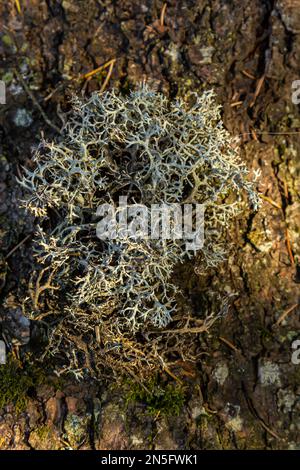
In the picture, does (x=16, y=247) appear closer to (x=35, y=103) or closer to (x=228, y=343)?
(x=35, y=103)

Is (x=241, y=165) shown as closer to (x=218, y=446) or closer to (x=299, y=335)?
(x=299, y=335)

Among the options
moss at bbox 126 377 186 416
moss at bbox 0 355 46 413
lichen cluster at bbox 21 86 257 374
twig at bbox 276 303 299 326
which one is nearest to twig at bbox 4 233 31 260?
lichen cluster at bbox 21 86 257 374

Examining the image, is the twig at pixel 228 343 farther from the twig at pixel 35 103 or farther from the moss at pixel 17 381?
the twig at pixel 35 103

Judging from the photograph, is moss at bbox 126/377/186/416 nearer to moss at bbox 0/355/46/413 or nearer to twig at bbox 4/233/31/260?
moss at bbox 0/355/46/413

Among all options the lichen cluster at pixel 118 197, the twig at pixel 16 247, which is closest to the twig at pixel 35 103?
the lichen cluster at pixel 118 197

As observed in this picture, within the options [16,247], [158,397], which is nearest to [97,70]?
[16,247]

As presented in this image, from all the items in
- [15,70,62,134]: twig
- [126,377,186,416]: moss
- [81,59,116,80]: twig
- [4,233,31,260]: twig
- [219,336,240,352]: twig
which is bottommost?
[126,377,186,416]: moss
